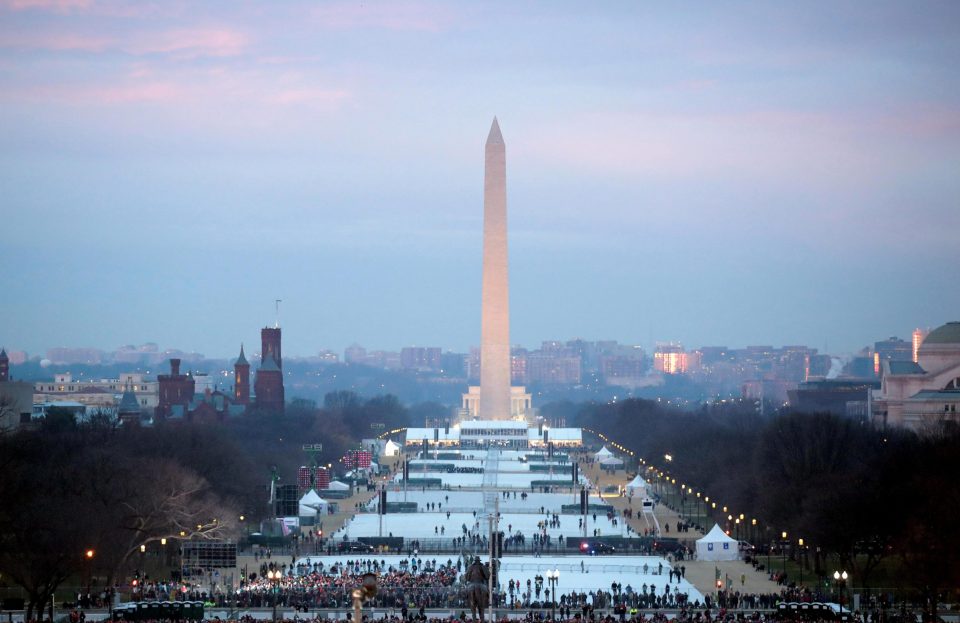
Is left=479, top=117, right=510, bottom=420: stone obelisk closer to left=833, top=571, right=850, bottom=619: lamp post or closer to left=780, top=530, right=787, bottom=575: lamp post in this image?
left=780, top=530, right=787, bottom=575: lamp post

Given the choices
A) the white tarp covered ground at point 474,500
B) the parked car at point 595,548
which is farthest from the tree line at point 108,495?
the parked car at point 595,548

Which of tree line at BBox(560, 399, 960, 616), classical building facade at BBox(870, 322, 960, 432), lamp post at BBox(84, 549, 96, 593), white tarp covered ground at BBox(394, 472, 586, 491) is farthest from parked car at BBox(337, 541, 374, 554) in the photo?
classical building facade at BBox(870, 322, 960, 432)

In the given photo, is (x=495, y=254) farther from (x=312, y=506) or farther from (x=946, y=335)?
(x=312, y=506)

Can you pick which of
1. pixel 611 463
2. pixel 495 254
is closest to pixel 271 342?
pixel 495 254

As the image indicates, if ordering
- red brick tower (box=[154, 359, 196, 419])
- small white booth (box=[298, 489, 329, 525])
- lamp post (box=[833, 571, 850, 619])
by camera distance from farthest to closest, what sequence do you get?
1. red brick tower (box=[154, 359, 196, 419])
2. small white booth (box=[298, 489, 329, 525])
3. lamp post (box=[833, 571, 850, 619])

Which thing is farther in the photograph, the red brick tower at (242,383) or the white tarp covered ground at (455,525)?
the red brick tower at (242,383)

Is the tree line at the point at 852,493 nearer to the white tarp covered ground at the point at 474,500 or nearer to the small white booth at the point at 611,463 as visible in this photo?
the white tarp covered ground at the point at 474,500
